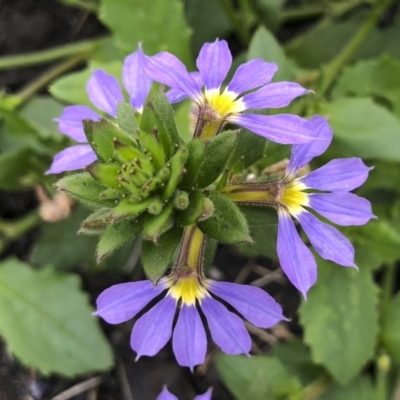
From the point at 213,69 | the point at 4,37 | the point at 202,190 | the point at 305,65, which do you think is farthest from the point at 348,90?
the point at 4,37

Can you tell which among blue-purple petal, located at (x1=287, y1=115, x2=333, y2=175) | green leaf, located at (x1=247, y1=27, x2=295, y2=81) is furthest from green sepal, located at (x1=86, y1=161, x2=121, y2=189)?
green leaf, located at (x1=247, y1=27, x2=295, y2=81)

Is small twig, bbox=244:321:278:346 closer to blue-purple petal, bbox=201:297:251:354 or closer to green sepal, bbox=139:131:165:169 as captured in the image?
blue-purple petal, bbox=201:297:251:354

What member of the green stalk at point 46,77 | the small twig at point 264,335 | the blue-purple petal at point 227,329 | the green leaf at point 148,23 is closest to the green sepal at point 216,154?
the blue-purple petal at point 227,329

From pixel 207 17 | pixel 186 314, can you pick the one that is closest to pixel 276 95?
pixel 186 314

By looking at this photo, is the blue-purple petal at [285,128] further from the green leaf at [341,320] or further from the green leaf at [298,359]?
the green leaf at [298,359]

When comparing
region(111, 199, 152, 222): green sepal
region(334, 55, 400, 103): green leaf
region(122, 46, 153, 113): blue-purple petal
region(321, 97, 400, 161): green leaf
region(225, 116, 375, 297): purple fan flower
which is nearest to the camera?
region(111, 199, 152, 222): green sepal

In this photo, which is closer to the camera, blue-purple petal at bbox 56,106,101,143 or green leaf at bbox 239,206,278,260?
green leaf at bbox 239,206,278,260

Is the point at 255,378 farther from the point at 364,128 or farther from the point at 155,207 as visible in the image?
the point at 155,207
